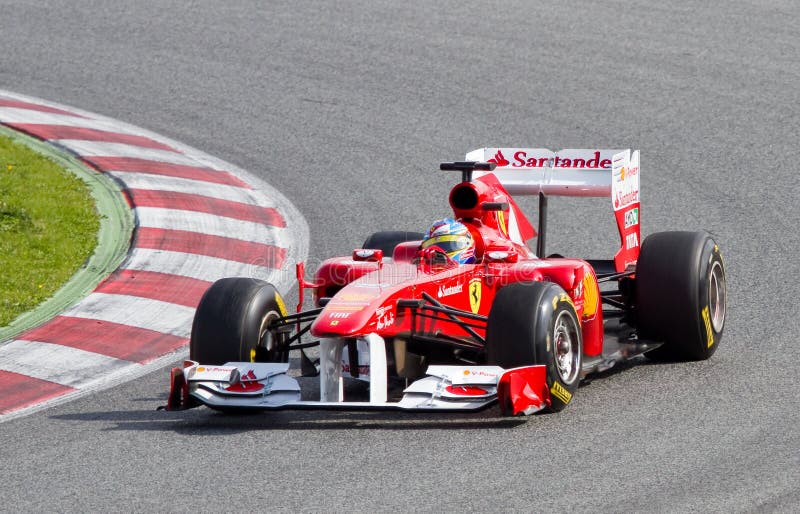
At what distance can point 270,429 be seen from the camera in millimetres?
7531

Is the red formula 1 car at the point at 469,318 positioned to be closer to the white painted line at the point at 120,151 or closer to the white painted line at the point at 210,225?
the white painted line at the point at 210,225

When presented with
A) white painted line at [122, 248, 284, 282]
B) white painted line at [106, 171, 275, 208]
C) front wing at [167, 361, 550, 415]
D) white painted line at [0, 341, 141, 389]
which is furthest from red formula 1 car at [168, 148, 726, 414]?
white painted line at [106, 171, 275, 208]

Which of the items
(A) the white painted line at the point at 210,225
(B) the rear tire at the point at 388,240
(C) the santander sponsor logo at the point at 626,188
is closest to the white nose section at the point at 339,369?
(B) the rear tire at the point at 388,240

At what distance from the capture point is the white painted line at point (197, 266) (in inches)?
433

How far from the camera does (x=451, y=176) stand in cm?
1387

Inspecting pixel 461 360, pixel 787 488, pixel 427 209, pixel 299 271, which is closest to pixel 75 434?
pixel 299 271

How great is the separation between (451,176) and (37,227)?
431cm

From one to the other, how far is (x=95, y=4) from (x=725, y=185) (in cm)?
980

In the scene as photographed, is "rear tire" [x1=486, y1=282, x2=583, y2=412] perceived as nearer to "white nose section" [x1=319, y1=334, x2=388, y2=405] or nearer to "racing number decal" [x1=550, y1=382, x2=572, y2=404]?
"racing number decal" [x1=550, y1=382, x2=572, y2=404]

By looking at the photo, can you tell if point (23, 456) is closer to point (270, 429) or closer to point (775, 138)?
point (270, 429)

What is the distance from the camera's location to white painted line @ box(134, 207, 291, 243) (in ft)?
39.3

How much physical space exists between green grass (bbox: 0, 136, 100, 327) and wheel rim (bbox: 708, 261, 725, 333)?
5031mm

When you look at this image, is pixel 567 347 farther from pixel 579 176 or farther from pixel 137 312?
pixel 137 312

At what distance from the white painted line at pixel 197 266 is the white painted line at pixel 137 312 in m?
0.65
